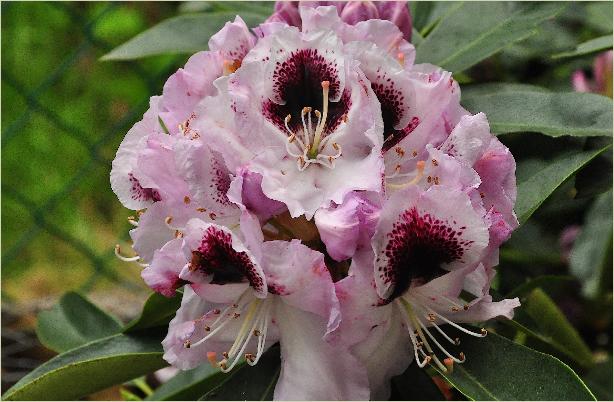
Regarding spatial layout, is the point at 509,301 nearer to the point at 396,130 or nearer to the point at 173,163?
the point at 396,130

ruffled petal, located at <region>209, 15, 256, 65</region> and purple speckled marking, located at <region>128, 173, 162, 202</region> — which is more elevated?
ruffled petal, located at <region>209, 15, 256, 65</region>

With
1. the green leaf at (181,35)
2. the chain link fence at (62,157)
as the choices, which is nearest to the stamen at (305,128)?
the green leaf at (181,35)

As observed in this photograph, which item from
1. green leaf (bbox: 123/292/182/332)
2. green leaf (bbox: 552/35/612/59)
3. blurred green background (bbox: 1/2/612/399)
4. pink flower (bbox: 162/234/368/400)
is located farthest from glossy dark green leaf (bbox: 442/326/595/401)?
blurred green background (bbox: 1/2/612/399)

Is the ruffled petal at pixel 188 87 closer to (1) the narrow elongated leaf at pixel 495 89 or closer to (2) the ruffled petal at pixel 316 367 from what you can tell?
(2) the ruffled petal at pixel 316 367

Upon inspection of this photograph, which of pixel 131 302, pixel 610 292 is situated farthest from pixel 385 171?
pixel 131 302

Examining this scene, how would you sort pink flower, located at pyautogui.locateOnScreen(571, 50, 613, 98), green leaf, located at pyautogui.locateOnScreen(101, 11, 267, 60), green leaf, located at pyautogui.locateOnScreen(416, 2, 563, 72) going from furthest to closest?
pink flower, located at pyautogui.locateOnScreen(571, 50, 613, 98)
green leaf, located at pyautogui.locateOnScreen(101, 11, 267, 60)
green leaf, located at pyautogui.locateOnScreen(416, 2, 563, 72)

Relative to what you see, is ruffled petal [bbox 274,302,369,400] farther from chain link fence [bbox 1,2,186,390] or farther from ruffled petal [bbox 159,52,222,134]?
chain link fence [bbox 1,2,186,390]

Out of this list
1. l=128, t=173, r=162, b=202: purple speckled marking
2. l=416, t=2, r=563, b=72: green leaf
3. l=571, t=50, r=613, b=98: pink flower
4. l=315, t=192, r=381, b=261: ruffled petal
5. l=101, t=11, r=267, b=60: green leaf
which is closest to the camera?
l=315, t=192, r=381, b=261: ruffled petal
